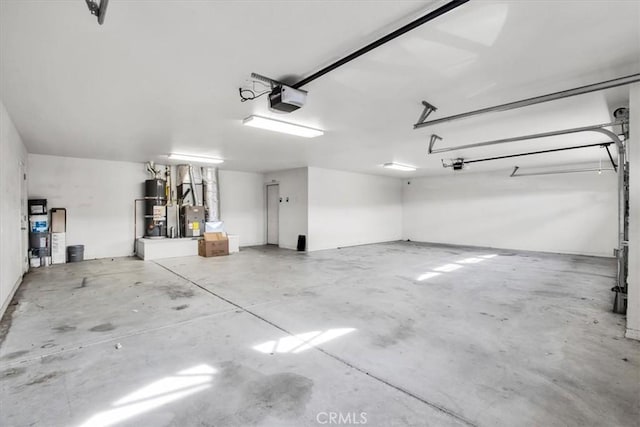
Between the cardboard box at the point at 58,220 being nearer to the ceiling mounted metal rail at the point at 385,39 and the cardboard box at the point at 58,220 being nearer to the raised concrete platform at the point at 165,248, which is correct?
the raised concrete platform at the point at 165,248

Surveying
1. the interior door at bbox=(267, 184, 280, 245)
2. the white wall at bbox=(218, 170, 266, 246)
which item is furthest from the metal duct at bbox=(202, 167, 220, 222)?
the interior door at bbox=(267, 184, 280, 245)

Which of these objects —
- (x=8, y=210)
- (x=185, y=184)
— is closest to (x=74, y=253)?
(x=185, y=184)

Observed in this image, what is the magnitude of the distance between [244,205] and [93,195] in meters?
3.77

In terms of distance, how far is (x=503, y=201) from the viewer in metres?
8.94

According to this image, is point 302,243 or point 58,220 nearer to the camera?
point 58,220

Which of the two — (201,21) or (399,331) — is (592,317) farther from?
(201,21)

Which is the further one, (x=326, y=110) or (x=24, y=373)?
(x=326, y=110)

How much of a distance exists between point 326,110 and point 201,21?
1864mm

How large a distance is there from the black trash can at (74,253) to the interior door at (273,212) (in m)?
4.82

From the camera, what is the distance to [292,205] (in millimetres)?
8695

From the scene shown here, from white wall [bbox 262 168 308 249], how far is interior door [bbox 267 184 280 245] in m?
0.24

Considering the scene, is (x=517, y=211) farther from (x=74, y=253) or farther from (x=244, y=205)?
(x=74, y=253)

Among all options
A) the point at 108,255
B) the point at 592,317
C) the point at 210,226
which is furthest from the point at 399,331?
the point at 108,255

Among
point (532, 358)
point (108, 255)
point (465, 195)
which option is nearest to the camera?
point (532, 358)
